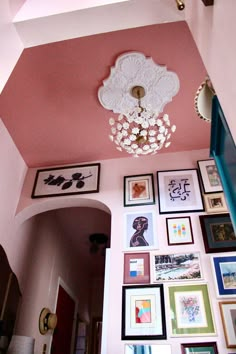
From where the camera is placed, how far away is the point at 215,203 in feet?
7.68

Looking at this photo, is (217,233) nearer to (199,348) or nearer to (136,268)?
(136,268)

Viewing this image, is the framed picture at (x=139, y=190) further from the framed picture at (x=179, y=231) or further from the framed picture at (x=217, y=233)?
the framed picture at (x=217, y=233)

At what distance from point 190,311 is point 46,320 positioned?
193 centimetres

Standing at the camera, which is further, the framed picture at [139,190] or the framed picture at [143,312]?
the framed picture at [139,190]

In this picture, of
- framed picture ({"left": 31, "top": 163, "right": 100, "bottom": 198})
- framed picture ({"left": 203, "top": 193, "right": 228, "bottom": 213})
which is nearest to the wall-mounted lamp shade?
framed picture ({"left": 31, "top": 163, "right": 100, "bottom": 198})

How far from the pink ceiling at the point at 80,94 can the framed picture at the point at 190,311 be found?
A: 4.57 feet

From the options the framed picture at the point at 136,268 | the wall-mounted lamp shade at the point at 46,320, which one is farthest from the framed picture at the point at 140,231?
the wall-mounted lamp shade at the point at 46,320

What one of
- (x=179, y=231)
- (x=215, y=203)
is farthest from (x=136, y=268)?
(x=215, y=203)

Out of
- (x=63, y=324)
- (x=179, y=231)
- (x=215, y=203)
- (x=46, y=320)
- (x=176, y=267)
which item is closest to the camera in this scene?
(x=176, y=267)

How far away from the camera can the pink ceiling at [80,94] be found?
6.65 feet

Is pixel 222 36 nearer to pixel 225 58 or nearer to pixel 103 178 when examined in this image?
pixel 225 58

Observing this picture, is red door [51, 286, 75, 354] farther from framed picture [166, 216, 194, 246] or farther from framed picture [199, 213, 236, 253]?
framed picture [199, 213, 236, 253]

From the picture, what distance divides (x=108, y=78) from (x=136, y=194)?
3.41ft

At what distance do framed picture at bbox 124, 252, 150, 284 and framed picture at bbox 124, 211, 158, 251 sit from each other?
0.21ft
